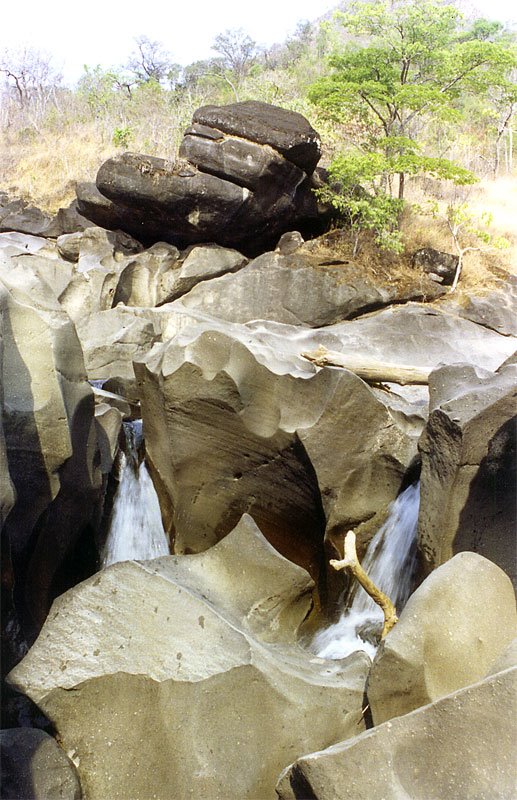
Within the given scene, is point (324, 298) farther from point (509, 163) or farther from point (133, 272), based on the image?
point (509, 163)

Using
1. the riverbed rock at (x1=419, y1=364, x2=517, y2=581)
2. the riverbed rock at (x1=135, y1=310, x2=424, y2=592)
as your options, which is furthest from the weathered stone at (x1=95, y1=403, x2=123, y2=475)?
the riverbed rock at (x1=419, y1=364, x2=517, y2=581)

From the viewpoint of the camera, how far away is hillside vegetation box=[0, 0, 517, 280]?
46.8 ft

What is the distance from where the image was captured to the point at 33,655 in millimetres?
3471

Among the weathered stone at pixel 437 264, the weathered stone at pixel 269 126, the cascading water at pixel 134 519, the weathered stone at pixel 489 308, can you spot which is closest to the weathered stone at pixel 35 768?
the cascading water at pixel 134 519

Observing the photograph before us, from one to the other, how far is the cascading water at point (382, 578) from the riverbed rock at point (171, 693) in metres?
1.03

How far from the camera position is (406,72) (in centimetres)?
1521

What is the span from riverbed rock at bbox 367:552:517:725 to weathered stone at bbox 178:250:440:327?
9665 millimetres

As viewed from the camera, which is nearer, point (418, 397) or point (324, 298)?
point (418, 397)

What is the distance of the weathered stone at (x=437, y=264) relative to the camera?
14078 mm

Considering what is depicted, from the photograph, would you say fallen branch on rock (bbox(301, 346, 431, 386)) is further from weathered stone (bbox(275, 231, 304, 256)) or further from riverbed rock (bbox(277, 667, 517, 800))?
weathered stone (bbox(275, 231, 304, 256))

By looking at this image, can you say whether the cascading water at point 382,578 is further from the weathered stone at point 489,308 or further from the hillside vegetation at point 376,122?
the weathered stone at point 489,308

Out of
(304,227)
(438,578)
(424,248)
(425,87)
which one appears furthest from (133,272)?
(438,578)

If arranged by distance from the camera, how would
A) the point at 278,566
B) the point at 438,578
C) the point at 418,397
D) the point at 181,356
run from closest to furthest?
the point at 438,578
the point at 278,566
the point at 181,356
the point at 418,397

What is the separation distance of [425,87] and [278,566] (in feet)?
41.8
